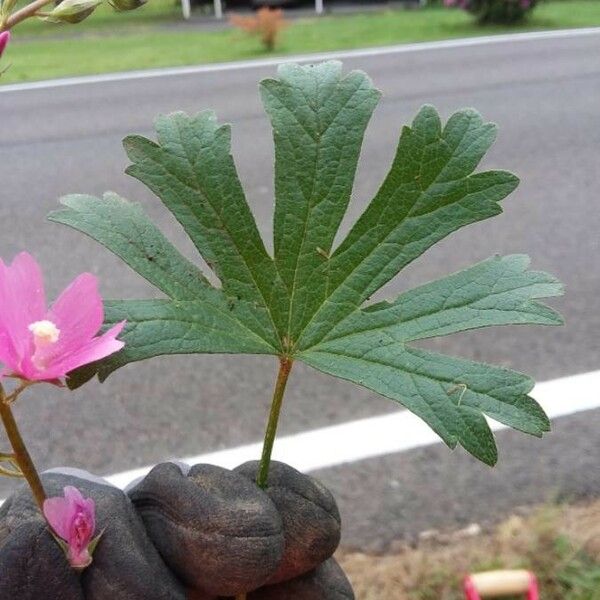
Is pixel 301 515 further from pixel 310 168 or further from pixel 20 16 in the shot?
pixel 20 16

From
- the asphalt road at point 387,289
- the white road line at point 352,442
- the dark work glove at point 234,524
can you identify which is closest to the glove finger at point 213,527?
the dark work glove at point 234,524

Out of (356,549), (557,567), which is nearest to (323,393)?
(356,549)

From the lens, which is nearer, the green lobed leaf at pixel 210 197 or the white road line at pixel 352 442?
the green lobed leaf at pixel 210 197

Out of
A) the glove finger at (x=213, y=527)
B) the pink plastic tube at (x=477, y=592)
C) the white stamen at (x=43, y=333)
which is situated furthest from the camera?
the pink plastic tube at (x=477, y=592)

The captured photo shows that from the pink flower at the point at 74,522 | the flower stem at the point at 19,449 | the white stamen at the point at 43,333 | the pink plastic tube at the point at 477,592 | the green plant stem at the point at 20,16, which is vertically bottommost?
the pink plastic tube at the point at 477,592

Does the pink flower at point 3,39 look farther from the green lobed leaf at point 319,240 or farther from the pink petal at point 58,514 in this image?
the pink petal at point 58,514

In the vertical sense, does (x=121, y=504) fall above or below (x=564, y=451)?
above

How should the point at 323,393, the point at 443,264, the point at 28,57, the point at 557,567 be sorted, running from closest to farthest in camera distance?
the point at 557,567
the point at 323,393
the point at 443,264
the point at 28,57

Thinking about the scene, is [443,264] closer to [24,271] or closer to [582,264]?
[582,264]
